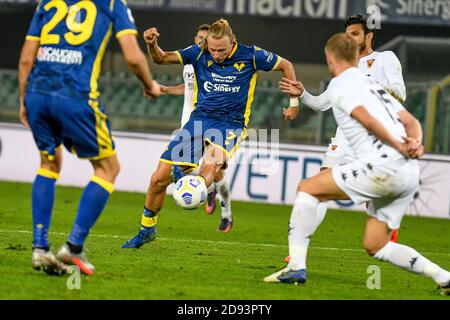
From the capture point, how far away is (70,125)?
6.89m

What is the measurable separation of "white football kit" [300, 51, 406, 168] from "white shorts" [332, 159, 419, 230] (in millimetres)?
2258

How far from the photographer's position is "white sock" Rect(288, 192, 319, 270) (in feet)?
23.6

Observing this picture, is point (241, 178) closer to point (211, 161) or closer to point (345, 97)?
point (211, 161)

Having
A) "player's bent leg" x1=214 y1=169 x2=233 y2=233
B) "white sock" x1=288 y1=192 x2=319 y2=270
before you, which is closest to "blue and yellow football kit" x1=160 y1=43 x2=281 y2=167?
"player's bent leg" x1=214 y1=169 x2=233 y2=233

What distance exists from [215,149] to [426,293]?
325cm

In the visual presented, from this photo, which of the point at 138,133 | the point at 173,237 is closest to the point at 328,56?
the point at 173,237

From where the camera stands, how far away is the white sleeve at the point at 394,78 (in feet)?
30.5

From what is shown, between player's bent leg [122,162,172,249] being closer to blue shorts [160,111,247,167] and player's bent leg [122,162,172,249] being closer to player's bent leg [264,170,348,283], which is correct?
blue shorts [160,111,247,167]

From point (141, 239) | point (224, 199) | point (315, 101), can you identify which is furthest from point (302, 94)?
point (224, 199)

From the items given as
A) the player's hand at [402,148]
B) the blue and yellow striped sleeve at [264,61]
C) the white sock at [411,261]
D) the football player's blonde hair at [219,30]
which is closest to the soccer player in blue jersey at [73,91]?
the player's hand at [402,148]

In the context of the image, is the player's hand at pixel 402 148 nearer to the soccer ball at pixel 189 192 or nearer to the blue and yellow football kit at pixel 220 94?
the soccer ball at pixel 189 192

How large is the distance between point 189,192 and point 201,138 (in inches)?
29.9

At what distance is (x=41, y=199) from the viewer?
7.12 metres

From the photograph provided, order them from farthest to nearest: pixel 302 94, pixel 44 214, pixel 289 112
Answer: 1. pixel 289 112
2. pixel 302 94
3. pixel 44 214
